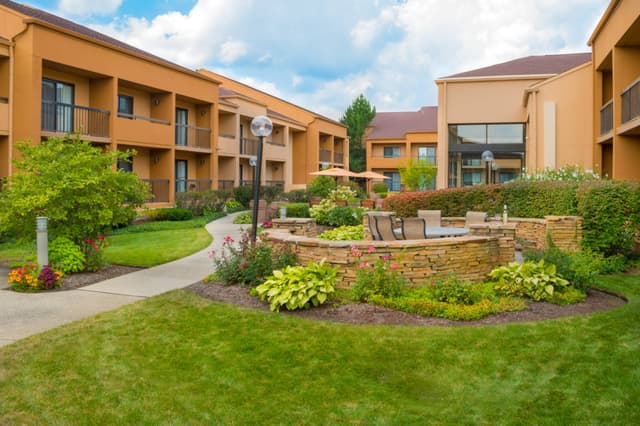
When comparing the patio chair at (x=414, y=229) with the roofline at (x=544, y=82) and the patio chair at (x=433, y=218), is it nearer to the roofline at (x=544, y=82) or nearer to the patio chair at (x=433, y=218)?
the patio chair at (x=433, y=218)

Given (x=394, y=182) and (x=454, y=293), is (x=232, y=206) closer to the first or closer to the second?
(x=454, y=293)

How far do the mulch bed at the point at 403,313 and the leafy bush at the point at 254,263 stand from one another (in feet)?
1.50

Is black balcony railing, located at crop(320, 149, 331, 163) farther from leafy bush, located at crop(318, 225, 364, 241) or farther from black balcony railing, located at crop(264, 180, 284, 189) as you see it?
leafy bush, located at crop(318, 225, 364, 241)

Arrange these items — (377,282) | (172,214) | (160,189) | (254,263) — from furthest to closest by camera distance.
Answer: (160,189), (172,214), (254,263), (377,282)

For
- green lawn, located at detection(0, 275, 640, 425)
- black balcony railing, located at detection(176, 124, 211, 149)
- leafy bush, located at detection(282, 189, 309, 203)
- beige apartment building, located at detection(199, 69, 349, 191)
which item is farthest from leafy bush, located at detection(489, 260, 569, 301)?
beige apartment building, located at detection(199, 69, 349, 191)

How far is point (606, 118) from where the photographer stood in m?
19.2

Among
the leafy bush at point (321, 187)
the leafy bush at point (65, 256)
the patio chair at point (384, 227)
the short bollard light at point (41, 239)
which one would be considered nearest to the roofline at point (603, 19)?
the patio chair at point (384, 227)

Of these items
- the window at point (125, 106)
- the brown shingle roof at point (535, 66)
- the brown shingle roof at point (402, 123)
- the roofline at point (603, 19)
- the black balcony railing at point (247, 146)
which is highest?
the brown shingle roof at point (402, 123)

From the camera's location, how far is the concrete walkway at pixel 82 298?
673 centimetres

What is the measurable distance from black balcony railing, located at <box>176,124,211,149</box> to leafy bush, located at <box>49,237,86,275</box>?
16.5 metres

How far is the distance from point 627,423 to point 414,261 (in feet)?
13.2

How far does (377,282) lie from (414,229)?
352cm

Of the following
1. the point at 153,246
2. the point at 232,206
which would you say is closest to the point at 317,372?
the point at 153,246

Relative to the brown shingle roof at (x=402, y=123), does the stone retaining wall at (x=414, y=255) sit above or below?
below
